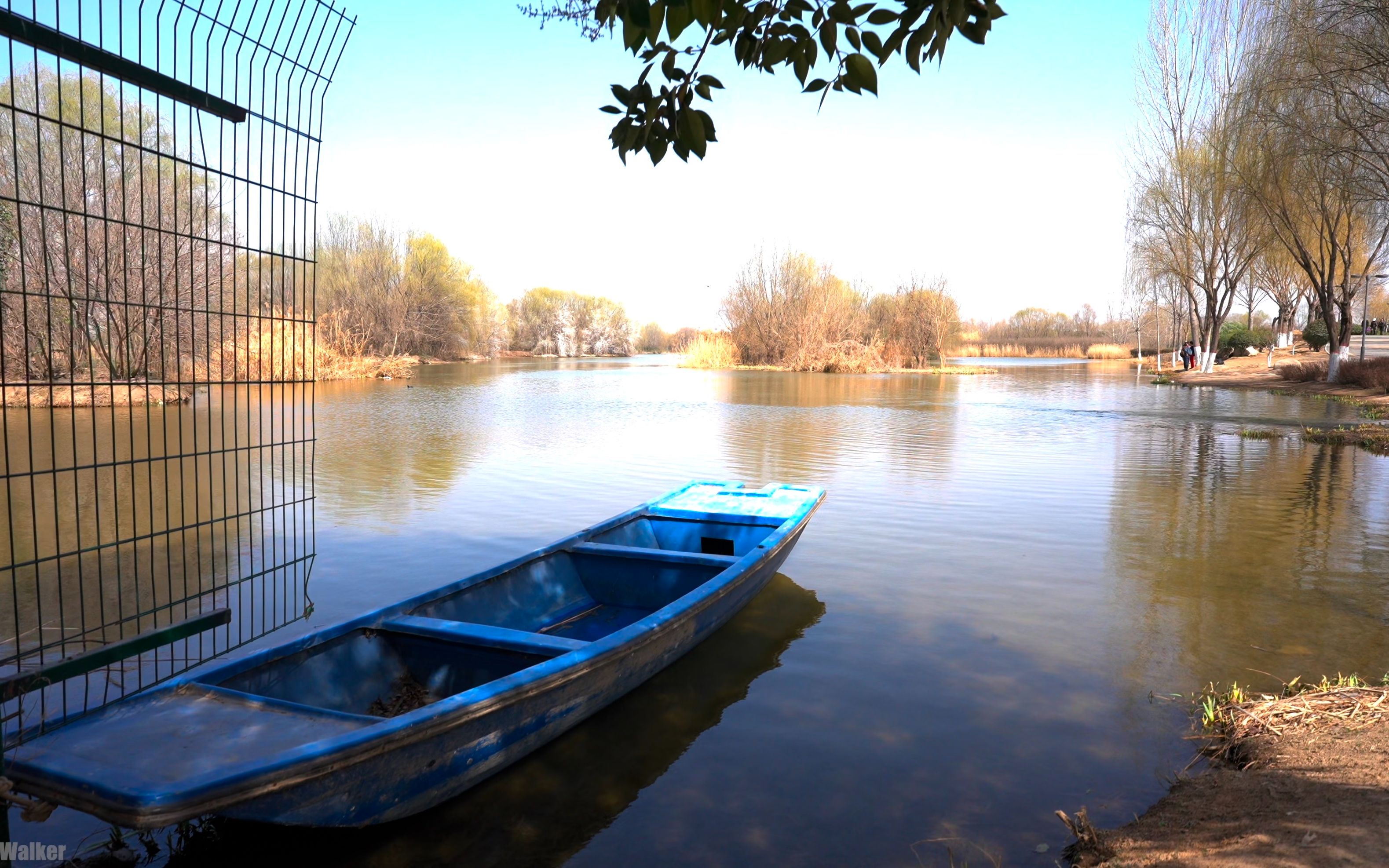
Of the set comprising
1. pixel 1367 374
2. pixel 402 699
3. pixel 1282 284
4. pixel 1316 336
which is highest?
pixel 1282 284

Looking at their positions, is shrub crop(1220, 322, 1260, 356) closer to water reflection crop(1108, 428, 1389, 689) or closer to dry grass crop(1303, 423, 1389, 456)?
dry grass crop(1303, 423, 1389, 456)

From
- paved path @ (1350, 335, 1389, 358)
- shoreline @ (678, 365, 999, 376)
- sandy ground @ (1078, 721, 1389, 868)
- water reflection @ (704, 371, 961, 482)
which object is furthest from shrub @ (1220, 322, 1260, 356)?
sandy ground @ (1078, 721, 1389, 868)

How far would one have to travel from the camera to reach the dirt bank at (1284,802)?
2.41 meters

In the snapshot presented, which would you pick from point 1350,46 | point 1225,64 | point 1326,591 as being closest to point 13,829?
point 1326,591

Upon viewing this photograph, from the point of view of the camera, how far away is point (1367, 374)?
20.9 m

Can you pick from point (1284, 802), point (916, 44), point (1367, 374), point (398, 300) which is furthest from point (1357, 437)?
point (398, 300)

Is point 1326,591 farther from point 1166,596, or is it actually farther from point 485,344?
point 485,344

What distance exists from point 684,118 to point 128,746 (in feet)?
8.59

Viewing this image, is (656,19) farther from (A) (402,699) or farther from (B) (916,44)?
(A) (402,699)

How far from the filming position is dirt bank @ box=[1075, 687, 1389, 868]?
7.92 feet

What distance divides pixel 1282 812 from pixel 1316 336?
3931 cm

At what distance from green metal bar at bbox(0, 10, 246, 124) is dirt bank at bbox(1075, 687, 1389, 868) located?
4599 mm

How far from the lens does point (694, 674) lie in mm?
4445

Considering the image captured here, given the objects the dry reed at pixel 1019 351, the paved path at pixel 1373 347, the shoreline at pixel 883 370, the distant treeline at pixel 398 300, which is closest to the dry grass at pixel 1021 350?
the dry reed at pixel 1019 351
